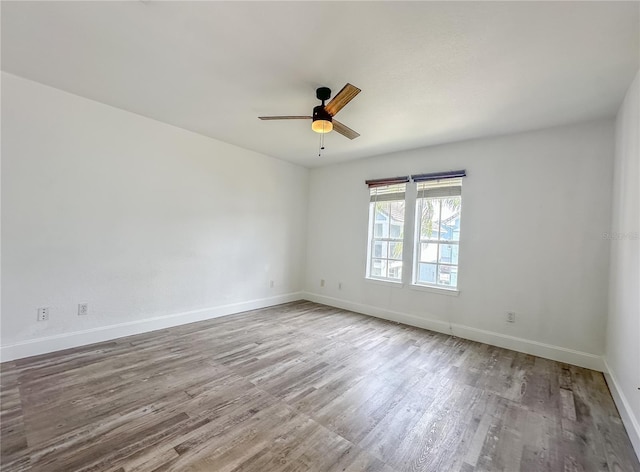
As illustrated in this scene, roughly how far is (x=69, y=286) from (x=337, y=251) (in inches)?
145

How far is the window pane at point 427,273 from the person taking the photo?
4102 mm

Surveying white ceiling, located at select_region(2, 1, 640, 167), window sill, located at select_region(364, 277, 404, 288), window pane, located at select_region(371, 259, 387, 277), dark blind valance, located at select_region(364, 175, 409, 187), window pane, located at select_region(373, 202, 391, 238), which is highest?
white ceiling, located at select_region(2, 1, 640, 167)

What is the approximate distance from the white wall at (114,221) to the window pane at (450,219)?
2887 millimetres

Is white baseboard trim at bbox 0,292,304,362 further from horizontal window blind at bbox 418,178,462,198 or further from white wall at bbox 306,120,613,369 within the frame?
horizontal window blind at bbox 418,178,462,198

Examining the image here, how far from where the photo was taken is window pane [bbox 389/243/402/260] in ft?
14.6

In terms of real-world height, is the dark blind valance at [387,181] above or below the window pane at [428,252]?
above

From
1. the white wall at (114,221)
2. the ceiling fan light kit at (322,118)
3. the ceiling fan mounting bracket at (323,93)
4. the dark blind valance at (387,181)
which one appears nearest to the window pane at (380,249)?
the dark blind valance at (387,181)

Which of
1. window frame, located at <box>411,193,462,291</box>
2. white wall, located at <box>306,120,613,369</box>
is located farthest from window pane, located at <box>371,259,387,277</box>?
window frame, located at <box>411,193,462,291</box>

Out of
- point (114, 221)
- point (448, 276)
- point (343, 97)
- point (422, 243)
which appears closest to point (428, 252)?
point (422, 243)

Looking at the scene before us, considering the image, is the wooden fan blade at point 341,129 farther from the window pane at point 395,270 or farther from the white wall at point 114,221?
the window pane at point 395,270

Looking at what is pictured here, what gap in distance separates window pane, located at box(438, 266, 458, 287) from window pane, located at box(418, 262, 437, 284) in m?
0.09

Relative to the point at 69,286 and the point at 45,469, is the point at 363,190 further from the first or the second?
the point at 45,469

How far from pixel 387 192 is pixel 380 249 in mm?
945

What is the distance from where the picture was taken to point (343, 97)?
224 centimetres
